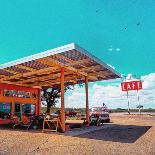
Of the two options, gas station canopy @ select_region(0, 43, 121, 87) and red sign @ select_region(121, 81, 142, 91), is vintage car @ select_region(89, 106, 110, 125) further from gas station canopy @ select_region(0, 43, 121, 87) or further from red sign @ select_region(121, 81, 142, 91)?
red sign @ select_region(121, 81, 142, 91)

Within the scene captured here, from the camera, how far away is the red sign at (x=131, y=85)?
48.1 meters

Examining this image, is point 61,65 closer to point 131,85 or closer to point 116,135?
point 116,135

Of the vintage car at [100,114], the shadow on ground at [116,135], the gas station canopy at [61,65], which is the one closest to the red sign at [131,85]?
the vintage car at [100,114]

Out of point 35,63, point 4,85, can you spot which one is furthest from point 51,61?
point 4,85

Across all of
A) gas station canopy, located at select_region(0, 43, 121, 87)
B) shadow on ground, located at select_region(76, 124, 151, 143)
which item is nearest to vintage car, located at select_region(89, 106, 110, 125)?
gas station canopy, located at select_region(0, 43, 121, 87)

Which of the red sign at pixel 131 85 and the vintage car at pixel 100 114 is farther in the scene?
the red sign at pixel 131 85

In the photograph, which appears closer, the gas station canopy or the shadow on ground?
the shadow on ground

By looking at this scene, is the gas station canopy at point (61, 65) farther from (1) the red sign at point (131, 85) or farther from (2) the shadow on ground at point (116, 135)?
(1) the red sign at point (131, 85)

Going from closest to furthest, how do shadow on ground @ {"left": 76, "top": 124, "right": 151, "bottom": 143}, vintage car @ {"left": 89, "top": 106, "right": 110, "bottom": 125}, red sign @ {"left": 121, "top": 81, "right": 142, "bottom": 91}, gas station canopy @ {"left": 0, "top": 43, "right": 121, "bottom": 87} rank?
shadow on ground @ {"left": 76, "top": 124, "right": 151, "bottom": 143}, gas station canopy @ {"left": 0, "top": 43, "right": 121, "bottom": 87}, vintage car @ {"left": 89, "top": 106, "right": 110, "bottom": 125}, red sign @ {"left": 121, "top": 81, "right": 142, "bottom": 91}

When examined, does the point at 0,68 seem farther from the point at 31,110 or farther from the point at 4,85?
the point at 31,110

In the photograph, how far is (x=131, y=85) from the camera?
48.8 m

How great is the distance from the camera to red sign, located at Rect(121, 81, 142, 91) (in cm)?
4812

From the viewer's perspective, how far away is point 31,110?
2470cm

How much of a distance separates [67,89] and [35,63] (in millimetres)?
28080
